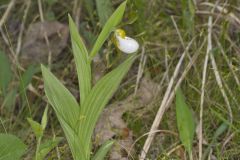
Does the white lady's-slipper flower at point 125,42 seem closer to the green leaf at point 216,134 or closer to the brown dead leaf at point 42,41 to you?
the green leaf at point 216,134

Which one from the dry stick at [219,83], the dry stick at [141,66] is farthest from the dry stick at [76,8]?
the dry stick at [219,83]

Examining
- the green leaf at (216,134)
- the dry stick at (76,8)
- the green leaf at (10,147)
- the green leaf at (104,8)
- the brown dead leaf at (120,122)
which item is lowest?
the green leaf at (216,134)

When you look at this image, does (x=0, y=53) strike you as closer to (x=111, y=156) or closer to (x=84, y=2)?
(x=84, y=2)

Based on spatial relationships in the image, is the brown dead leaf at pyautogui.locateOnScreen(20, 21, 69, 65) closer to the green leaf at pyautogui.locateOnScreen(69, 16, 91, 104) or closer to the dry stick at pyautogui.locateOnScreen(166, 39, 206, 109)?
the dry stick at pyautogui.locateOnScreen(166, 39, 206, 109)

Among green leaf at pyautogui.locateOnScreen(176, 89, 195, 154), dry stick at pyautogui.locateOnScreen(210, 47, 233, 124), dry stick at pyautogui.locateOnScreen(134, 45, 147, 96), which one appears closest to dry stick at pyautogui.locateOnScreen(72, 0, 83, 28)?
dry stick at pyautogui.locateOnScreen(134, 45, 147, 96)

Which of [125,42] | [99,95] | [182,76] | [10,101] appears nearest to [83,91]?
[99,95]

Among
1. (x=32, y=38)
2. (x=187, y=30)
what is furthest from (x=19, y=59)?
(x=187, y=30)
